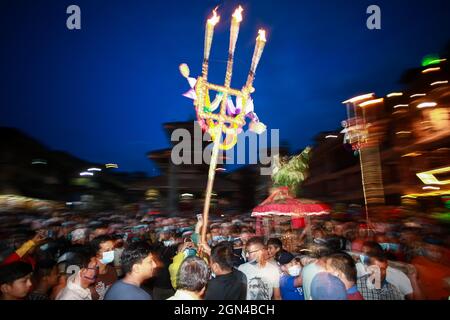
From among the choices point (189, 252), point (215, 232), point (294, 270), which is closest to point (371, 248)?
point (294, 270)

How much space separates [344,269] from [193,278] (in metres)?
1.63

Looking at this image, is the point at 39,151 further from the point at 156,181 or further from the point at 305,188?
the point at 305,188

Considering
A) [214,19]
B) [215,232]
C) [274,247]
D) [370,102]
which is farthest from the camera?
[370,102]

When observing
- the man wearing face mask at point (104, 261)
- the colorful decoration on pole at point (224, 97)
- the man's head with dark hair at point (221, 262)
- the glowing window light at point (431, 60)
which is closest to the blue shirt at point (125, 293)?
the man's head with dark hair at point (221, 262)

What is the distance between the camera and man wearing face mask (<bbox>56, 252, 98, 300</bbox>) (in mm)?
3107

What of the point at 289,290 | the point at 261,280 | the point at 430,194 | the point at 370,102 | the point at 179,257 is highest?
the point at 370,102

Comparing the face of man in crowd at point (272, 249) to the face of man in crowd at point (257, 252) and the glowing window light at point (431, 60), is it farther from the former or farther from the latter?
the glowing window light at point (431, 60)

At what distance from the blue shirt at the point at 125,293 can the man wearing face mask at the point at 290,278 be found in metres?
1.95

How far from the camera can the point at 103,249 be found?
13.9 ft

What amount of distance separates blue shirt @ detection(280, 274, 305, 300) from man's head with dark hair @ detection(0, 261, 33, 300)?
3075mm

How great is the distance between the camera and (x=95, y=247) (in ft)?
14.0

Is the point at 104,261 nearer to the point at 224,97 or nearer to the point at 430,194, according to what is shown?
the point at 224,97

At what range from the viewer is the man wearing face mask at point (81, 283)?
3107mm

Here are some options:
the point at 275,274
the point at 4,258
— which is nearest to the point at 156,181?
the point at 4,258
